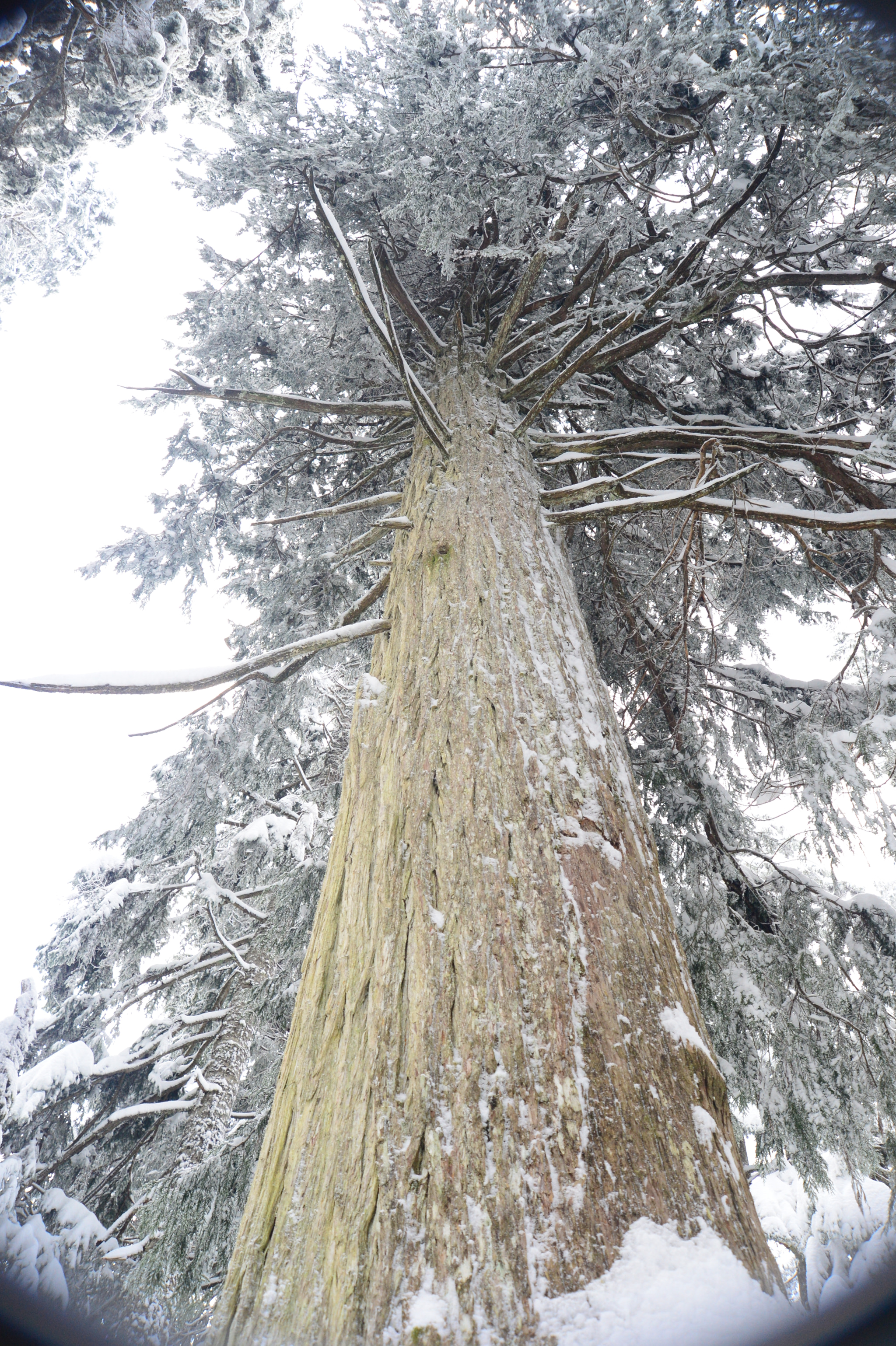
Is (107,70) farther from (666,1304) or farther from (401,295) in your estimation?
(666,1304)

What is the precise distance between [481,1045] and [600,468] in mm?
3841

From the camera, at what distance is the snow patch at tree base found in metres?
0.78

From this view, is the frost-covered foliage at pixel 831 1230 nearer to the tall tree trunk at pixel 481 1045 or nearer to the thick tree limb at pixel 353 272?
the tall tree trunk at pixel 481 1045

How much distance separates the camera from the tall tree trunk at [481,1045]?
0.91 m

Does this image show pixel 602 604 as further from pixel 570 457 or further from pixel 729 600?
pixel 570 457

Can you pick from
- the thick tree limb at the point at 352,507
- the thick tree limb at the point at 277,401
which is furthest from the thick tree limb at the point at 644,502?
the thick tree limb at the point at 277,401

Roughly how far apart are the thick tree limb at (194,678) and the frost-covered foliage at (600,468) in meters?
0.20

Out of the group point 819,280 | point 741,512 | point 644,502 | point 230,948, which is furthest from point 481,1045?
point 819,280

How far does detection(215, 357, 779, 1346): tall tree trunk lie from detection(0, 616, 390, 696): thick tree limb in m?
0.34

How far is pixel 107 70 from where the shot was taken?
12.0 feet

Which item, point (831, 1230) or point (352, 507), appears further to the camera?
point (831, 1230)

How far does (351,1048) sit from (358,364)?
4.41 m

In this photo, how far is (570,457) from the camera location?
2.88 m

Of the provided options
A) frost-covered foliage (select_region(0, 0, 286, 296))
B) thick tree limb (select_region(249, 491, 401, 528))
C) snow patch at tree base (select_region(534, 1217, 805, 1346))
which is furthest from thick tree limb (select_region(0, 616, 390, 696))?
frost-covered foliage (select_region(0, 0, 286, 296))
